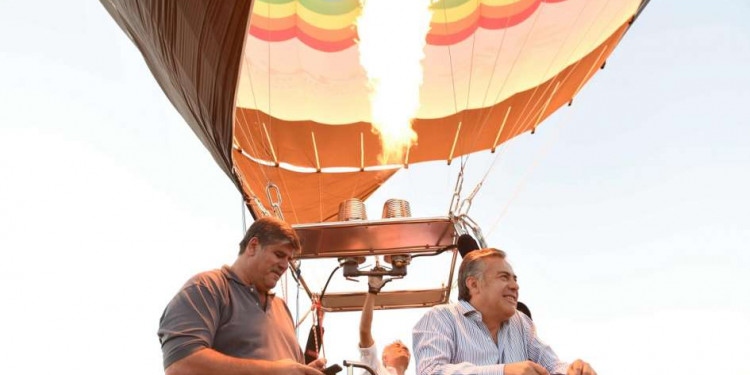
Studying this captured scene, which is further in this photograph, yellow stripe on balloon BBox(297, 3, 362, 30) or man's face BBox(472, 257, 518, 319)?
yellow stripe on balloon BBox(297, 3, 362, 30)

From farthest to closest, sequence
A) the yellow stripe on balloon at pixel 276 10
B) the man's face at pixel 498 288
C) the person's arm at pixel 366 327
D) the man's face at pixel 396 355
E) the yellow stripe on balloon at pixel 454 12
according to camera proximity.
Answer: the yellow stripe on balloon at pixel 454 12, the yellow stripe on balloon at pixel 276 10, the man's face at pixel 396 355, the person's arm at pixel 366 327, the man's face at pixel 498 288

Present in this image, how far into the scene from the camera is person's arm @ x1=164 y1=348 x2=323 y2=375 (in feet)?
5.44

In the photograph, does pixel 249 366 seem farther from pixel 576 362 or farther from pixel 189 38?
pixel 189 38

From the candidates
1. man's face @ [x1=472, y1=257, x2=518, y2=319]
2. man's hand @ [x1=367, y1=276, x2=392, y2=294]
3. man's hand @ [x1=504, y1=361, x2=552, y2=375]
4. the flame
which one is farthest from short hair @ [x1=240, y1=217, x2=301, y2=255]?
the flame

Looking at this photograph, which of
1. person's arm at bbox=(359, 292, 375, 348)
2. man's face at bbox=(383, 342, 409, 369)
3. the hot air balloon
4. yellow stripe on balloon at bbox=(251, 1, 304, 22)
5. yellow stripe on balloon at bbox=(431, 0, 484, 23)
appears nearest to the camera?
person's arm at bbox=(359, 292, 375, 348)

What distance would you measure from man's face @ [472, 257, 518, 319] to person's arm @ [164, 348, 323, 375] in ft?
1.98

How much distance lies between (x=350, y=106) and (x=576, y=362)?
494 centimetres

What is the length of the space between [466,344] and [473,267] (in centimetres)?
26

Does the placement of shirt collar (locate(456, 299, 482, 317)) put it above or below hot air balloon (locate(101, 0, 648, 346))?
below

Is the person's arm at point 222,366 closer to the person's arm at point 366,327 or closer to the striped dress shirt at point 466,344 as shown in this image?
the striped dress shirt at point 466,344

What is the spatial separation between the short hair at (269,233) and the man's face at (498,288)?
541 mm

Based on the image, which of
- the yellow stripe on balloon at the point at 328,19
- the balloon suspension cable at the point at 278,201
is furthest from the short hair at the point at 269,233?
the yellow stripe on balloon at the point at 328,19

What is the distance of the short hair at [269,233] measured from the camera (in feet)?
6.53

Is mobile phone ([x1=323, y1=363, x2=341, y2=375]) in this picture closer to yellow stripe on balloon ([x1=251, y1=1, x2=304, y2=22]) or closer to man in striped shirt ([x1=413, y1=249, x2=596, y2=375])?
man in striped shirt ([x1=413, y1=249, x2=596, y2=375])
